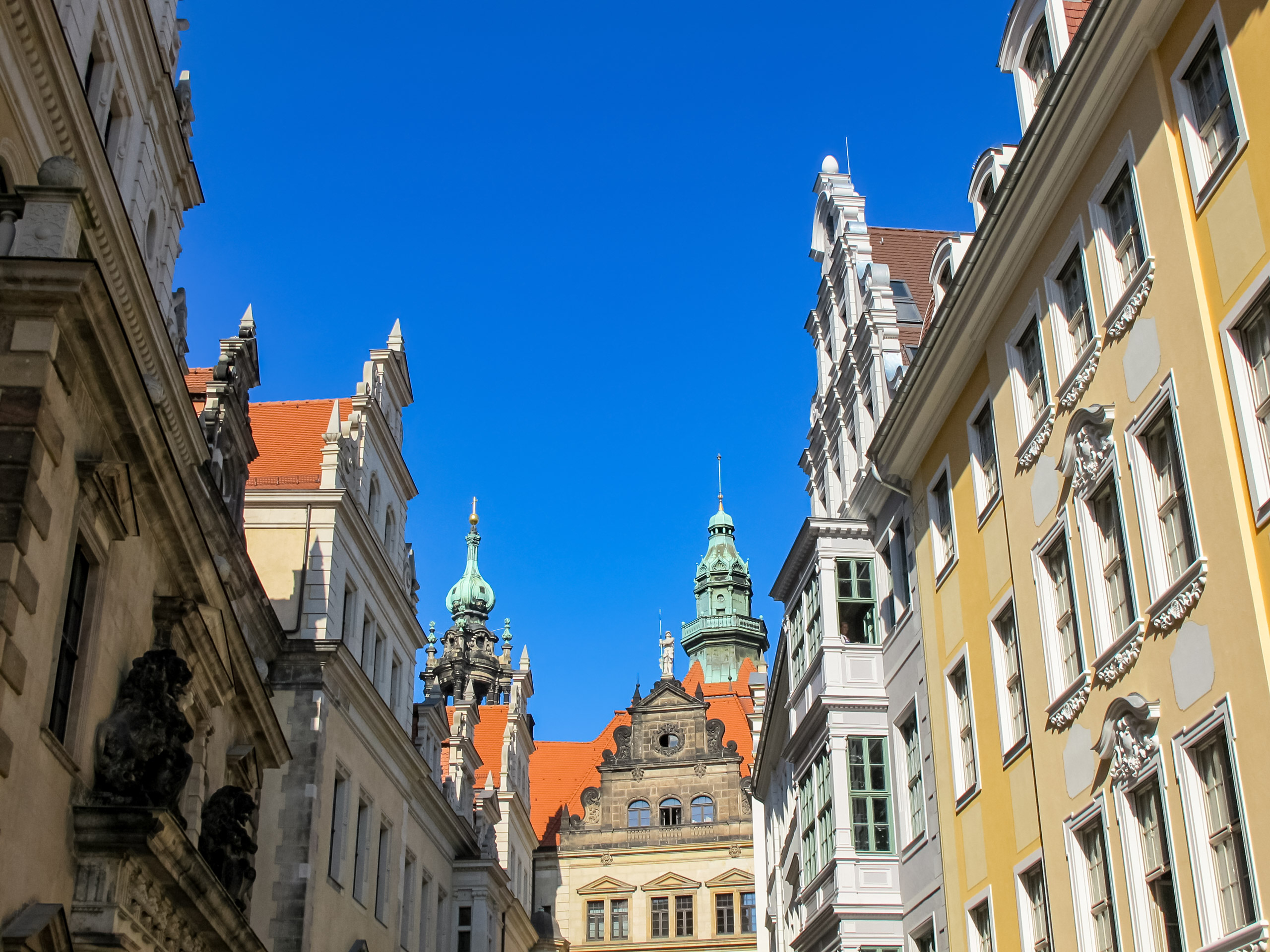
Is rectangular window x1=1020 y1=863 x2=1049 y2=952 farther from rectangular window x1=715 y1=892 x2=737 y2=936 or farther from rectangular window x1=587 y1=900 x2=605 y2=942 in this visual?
rectangular window x1=587 y1=900 x2=605 y2=942

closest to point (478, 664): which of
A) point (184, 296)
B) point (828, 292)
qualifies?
point (828, 292)

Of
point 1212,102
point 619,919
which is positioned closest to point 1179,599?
point 1212,102

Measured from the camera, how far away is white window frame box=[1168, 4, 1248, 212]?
11.3 meters

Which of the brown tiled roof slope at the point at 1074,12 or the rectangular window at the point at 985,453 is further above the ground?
the brown tiled roof slope at the point at 1074,12

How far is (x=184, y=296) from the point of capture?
763 inches

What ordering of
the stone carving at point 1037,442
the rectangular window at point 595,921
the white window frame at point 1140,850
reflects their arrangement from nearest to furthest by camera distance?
1. the white window frame at point 1140,850
2. the stone carving at point 1037,442
3. the rectangular window at point 595,921

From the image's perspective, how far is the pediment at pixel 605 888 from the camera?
161 ft

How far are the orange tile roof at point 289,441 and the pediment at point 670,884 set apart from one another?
25.2 m

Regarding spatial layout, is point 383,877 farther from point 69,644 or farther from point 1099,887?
point 1099,887

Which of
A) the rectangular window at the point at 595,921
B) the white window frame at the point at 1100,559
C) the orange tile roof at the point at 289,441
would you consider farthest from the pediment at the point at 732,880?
the white window frame at the point at 1100,559

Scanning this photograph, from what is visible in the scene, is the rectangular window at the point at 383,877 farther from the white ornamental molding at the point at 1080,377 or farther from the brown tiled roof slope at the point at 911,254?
the white ornamental molding at the point at 1080,377

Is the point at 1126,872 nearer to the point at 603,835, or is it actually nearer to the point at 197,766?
the point at 197,766

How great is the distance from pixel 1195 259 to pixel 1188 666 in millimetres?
3471

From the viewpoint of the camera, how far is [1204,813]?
11195mm
